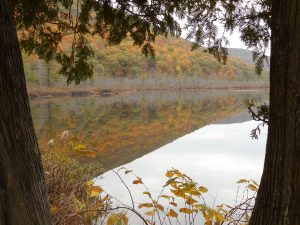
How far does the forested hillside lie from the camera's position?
45.8 metres

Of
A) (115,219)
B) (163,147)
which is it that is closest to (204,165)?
(163,147)

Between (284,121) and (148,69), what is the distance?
61835 millimetres

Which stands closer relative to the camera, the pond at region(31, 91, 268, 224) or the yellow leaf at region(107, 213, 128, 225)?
the yellow leaf at region(107, 213, 128, 225)

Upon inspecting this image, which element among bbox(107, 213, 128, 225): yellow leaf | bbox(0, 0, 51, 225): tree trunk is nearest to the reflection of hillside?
bbox(107, 213, 128, 225): yellow leaf

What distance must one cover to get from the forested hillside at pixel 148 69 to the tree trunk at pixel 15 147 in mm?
41914

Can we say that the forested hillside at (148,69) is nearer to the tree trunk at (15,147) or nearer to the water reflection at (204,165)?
the water reflection at (204,165)

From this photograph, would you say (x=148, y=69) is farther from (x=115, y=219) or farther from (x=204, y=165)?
(x=115, y=219)

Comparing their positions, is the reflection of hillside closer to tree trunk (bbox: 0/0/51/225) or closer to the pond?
the pond

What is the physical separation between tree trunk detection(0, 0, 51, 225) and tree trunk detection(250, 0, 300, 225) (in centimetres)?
109

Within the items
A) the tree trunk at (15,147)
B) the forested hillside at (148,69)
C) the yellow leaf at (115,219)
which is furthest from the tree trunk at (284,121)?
the forested hillside at (148,69)

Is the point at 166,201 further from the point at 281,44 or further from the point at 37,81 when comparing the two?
the point at 37,81

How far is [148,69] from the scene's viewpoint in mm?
63094

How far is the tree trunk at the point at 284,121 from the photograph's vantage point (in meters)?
1.62

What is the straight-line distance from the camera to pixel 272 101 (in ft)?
5.72
